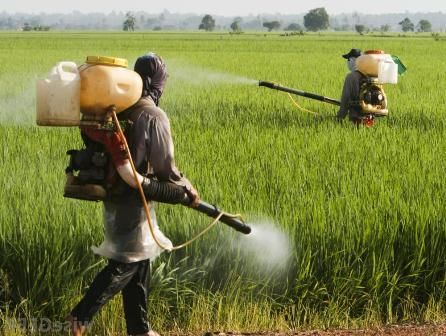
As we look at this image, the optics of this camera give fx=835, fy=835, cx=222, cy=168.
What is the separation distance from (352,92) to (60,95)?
17.8ft

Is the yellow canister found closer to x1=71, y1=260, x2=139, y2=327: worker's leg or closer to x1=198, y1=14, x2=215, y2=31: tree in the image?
x1=71, y1=260, x2=139, y2=327: worker's leg

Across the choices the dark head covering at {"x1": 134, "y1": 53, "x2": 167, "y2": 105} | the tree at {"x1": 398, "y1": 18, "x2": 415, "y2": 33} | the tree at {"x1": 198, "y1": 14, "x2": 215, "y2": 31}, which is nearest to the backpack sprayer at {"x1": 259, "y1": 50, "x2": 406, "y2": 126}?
the dark head covering at {"x1": 134, "y1": 53, "x2": 167, "y2": 105}

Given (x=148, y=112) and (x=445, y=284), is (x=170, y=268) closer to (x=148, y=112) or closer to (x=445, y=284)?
(x=148, y=112)

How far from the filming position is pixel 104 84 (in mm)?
2902

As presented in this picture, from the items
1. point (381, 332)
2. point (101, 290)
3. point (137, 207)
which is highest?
point (137, 207)

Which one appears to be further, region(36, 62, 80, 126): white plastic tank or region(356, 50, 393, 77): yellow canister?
region(356, 50, 393, 77): yellow canister

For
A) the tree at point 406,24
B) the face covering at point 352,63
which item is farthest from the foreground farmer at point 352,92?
the tree at point 406,24

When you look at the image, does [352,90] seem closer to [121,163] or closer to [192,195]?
[192,195]

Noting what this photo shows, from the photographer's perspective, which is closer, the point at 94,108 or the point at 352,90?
the point at 94,108

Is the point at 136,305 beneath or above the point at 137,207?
beneath

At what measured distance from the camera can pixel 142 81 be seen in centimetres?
315

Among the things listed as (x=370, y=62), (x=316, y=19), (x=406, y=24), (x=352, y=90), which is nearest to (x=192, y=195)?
(x=370, y=62)

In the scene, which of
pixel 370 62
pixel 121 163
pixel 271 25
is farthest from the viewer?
pixel 271 25

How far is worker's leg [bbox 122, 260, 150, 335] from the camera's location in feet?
10.9
